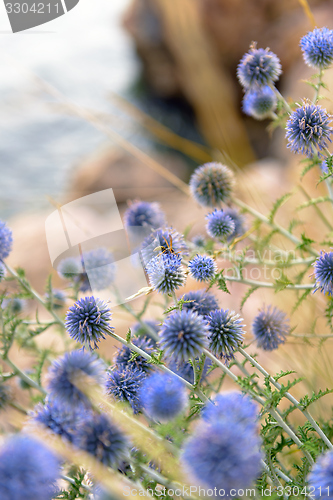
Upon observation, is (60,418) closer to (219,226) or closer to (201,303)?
(201,303)

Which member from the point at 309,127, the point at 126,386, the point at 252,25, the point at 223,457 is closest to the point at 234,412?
the point at 223,457

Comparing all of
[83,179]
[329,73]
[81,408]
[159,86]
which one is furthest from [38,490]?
[159,86]

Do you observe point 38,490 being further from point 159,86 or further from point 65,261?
point 159,86

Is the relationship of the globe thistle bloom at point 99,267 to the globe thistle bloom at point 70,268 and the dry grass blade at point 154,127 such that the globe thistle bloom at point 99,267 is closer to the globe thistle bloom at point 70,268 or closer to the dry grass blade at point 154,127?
the globe thistle bloom at point 70,268

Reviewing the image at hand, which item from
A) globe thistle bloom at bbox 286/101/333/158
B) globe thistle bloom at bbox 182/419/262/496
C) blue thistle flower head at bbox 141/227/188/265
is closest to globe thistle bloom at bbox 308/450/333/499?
globe thistle bloom at bbox 182/419/262/496

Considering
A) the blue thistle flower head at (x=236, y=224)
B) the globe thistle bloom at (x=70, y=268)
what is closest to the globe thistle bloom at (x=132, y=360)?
the globe thistle bloom at (x=70, y=268)

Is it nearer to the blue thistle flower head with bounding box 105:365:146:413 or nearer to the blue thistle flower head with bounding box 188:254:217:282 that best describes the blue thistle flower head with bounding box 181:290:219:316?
the blue thistle flower head with bounding box 188:254:217:282

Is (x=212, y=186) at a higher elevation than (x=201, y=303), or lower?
higher
